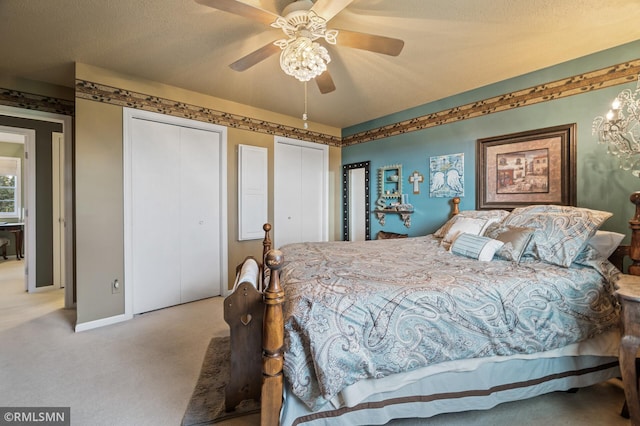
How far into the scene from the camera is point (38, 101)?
3123 millimetres

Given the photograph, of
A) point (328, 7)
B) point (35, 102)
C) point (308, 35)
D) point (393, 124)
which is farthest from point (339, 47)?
point (35, 102)

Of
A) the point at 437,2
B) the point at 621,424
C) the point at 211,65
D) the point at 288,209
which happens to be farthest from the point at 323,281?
the point at 288,209

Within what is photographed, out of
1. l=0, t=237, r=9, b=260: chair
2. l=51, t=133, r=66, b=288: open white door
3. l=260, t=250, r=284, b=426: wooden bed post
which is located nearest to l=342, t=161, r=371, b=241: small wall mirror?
l=260, t=250, r=284, b=426: wooden bed post

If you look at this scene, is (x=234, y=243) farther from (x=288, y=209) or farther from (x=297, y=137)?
(x=297, y=137)

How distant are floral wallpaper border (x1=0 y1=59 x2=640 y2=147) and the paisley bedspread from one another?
176 centimetres

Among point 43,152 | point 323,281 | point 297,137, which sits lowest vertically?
point 323,281

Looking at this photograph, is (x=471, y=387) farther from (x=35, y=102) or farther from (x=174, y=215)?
(x=35, y=102)

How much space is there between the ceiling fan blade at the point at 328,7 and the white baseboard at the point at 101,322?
336 centimetres

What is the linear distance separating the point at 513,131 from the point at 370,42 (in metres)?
2.07

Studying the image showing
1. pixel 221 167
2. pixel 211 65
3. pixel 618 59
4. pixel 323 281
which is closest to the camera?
pixel 323 281

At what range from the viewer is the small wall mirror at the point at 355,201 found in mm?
4602

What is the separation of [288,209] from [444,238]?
2402mm

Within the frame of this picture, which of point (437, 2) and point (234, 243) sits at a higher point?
point (437, 2)

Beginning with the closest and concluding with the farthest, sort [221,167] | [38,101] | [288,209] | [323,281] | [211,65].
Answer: [323,281]
[211,65]
[38,101]
[221,167]
[288,209]
